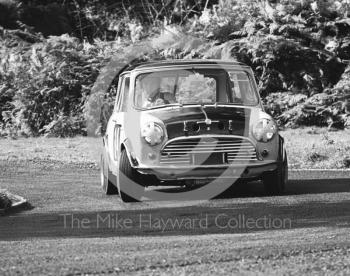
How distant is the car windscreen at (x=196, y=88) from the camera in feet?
44.2

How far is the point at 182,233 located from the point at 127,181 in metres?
3.06

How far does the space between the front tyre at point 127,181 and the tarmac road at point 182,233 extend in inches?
7.4

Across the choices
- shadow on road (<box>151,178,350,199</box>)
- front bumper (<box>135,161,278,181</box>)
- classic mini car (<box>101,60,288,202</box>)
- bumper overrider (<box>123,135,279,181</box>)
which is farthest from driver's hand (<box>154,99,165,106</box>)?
shadow on road (<box>151,178,350,199</box>)

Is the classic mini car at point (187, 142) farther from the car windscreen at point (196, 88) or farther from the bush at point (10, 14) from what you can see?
the bush at point (10, 14)

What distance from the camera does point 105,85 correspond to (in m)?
24.5

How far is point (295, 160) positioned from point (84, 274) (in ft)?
35.4

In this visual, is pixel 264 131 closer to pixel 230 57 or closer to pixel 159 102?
pixel 159 102

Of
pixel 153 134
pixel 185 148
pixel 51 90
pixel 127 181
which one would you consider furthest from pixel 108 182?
pixel 51 90

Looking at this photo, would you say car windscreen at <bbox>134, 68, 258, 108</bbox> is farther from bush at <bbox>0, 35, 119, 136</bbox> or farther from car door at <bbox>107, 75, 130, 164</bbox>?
bush at <bbox>0, 35, 119, 136</bbox>

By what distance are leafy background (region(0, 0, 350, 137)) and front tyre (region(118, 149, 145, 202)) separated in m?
10.1

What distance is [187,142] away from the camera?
12570mm

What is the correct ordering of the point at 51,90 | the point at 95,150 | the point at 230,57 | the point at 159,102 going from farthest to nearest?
the point at 51,90, the point at 230,57, the point at 95,150, the point at 159,102

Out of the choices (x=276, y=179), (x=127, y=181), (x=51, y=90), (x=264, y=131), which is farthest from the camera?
(x=51, y=90)

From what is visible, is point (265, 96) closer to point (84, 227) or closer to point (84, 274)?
point (84, 227)
